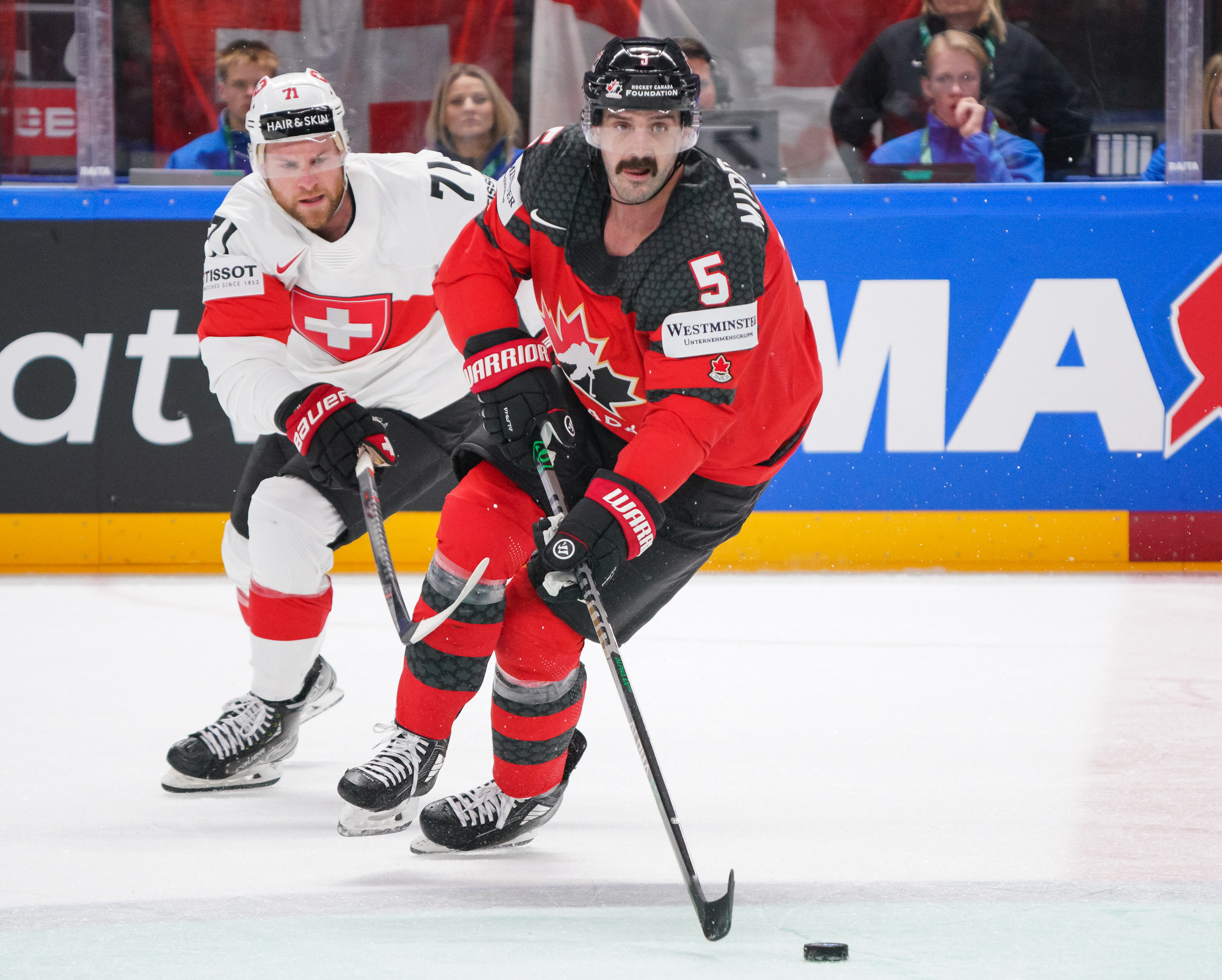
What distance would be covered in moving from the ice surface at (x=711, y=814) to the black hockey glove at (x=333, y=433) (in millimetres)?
552

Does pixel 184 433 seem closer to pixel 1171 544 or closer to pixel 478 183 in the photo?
pixel 478 183

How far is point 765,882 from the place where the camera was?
85.3 inches

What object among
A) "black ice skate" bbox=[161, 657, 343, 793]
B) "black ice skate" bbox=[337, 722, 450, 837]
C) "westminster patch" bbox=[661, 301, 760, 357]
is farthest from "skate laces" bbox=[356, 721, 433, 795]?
"westminster patch" bbox=[661, 301, 760, 357]

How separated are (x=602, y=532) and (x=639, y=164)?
20.2 inches

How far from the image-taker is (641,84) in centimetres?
214

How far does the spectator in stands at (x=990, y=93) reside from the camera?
4.71 m

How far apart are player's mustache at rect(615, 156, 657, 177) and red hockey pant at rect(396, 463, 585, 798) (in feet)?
1.70

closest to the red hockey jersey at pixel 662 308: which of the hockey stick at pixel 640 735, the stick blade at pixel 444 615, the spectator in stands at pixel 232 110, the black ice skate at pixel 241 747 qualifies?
the hockey stick at pixel 640 735

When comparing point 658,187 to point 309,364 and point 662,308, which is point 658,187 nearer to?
point 662,308

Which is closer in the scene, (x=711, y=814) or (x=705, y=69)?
(x=711, y=814)

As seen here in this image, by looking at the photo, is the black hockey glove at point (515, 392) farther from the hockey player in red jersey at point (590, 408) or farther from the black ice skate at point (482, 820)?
the black ice skate at point (482, 820)

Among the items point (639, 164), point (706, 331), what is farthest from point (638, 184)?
point (706, 331)

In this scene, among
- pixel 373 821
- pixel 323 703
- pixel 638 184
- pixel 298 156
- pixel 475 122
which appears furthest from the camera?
pixel 475 122

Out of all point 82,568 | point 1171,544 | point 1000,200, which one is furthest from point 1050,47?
point 82,568
